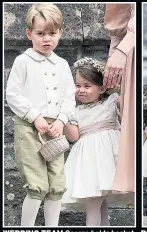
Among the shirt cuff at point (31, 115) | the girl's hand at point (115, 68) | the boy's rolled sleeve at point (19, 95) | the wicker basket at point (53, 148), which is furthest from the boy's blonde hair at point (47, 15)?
the wicker basket at point (53, 148)

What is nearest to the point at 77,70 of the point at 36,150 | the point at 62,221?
the point at 36,150

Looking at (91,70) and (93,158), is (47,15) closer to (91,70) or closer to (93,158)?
(91,70)

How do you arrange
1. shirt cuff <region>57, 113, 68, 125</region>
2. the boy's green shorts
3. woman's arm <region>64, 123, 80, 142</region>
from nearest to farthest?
the boy's green shorts, shirt cuff <region>57, 113, 68, 125</region>, woman's arm <region>64, 123, 80, 142</region>

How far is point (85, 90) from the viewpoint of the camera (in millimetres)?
4797

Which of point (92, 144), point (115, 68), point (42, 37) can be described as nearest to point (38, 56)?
point (42, 37)

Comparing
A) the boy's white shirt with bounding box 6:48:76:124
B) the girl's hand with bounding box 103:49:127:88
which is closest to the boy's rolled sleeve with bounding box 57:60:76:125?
the boy's white shirt with bounding box 6:48:76:124

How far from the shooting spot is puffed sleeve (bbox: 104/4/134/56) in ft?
15.5

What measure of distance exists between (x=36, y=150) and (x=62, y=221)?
1.88 ft

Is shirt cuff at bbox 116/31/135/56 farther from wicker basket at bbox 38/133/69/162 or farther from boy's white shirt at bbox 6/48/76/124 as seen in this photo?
wicker basket at bbox 38/133/69/162

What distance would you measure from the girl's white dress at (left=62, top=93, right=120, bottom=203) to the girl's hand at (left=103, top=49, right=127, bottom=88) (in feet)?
0.38

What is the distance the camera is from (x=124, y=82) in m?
4.74

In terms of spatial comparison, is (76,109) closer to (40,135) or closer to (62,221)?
(40,135)

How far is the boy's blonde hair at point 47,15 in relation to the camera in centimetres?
463

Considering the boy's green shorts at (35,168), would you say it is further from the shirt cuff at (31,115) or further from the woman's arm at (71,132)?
the woman's arm at (71,132)
